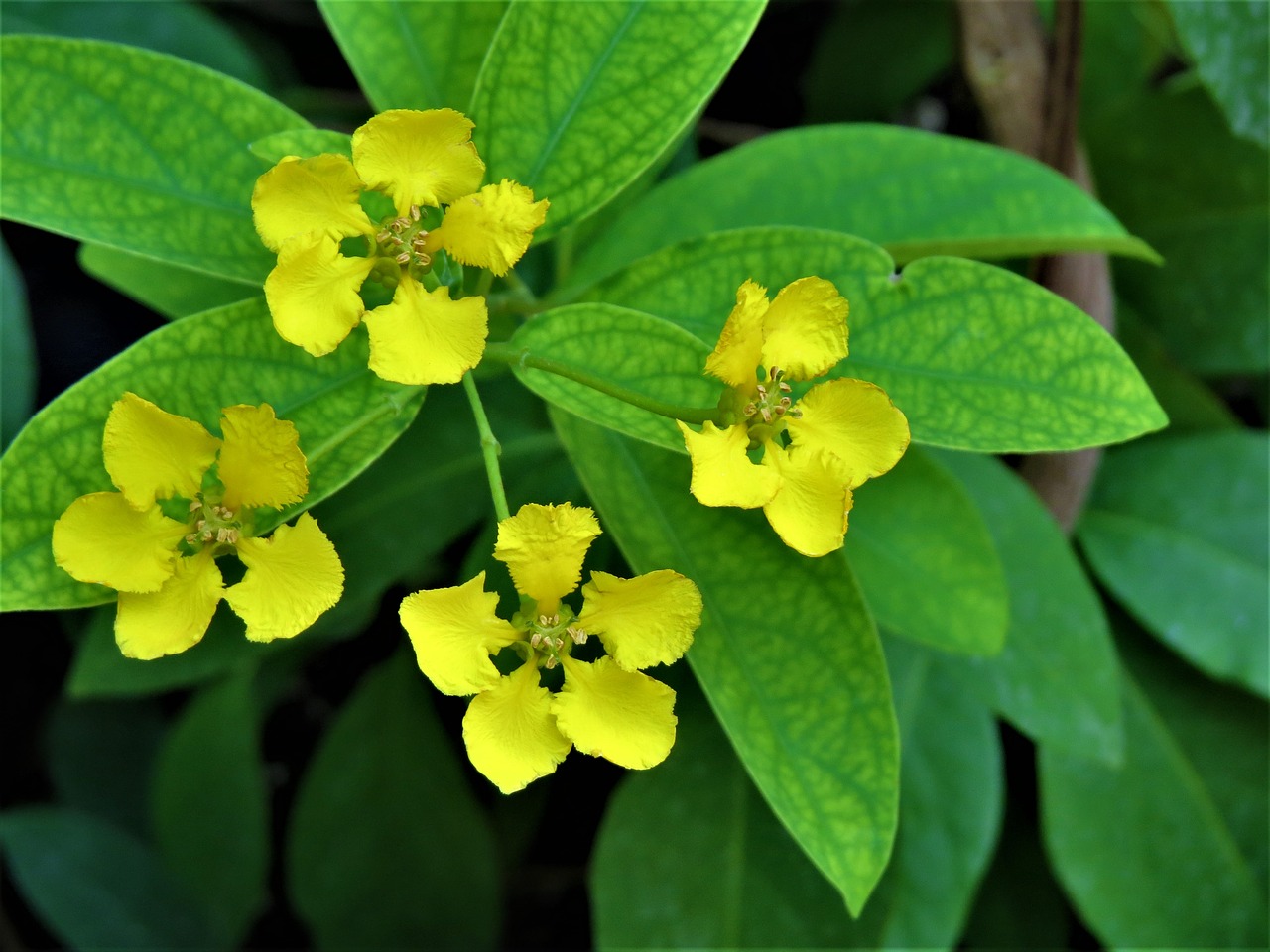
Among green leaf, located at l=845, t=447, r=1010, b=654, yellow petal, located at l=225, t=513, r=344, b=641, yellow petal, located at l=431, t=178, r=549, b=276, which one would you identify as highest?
yellow petal, located at l=431, t=178, r=549, b=276

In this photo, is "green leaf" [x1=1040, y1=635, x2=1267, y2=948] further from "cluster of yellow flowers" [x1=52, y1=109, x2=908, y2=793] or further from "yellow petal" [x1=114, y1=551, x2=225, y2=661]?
"yellow petal" [x1=114, y1=551, x2=225, y2=661]

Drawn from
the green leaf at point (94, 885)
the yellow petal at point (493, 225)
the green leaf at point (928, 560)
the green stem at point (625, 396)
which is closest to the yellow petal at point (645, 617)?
the green stem at point (625, 396)

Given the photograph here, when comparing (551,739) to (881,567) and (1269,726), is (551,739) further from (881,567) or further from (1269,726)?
(1269,726)

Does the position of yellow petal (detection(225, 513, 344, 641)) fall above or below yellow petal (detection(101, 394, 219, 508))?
below

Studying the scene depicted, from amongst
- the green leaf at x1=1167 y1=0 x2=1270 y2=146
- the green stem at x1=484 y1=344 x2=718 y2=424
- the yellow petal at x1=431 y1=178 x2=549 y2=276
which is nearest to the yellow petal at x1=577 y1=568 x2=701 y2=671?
the green stem at x1=484 y1=344 x2=718 y2=424

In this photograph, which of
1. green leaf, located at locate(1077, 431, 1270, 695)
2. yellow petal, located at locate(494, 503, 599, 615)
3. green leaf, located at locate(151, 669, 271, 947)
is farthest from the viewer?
green leaf, located at locate(151, 669, 271, 947)

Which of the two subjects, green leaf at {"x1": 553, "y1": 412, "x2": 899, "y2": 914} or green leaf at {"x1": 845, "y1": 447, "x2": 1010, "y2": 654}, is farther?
green leaf at {"x1": 845, "y1": 447, "x2": 1010, "y2": 654}

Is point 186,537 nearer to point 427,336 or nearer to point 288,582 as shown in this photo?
point 288,582

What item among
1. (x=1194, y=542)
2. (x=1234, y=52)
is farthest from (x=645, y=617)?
(x=1194, y=542)
